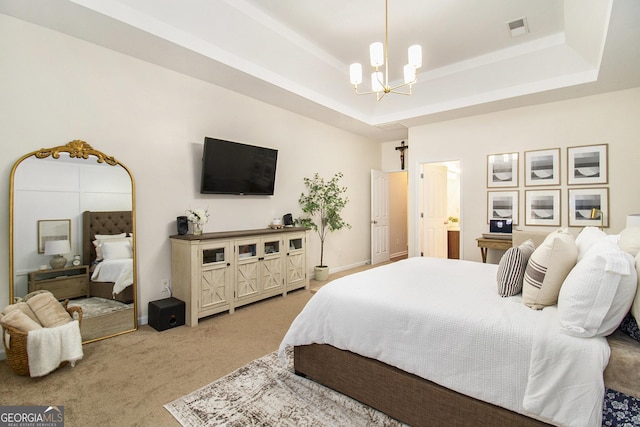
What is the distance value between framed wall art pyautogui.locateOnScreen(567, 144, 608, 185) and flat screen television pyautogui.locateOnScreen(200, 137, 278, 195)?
411cm

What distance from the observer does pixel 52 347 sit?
2.29m

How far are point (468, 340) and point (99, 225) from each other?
3.19 m

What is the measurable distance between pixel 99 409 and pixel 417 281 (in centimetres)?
219

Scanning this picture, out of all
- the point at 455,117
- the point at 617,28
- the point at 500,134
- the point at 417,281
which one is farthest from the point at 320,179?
the point at 617,28

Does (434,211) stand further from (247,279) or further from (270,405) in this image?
(270,405)

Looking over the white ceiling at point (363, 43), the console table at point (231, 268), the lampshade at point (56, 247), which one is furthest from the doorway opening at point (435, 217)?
the lampshade at point (56, 247)

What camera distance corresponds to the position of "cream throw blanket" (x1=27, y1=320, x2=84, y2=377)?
2207 millimetres

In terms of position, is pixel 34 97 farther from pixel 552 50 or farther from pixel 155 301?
pixel 552 50

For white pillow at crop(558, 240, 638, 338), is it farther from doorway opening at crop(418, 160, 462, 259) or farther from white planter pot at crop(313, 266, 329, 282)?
doorway opening at crop(418, 160, 462, 259)

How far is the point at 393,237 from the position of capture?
770cm

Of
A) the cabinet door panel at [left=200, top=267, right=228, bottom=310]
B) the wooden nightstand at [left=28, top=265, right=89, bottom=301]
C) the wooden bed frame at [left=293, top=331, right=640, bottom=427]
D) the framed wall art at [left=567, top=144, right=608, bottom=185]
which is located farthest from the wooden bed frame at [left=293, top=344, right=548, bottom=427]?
the framed wall art at [left=567, top=144, right=608, bottom=185]

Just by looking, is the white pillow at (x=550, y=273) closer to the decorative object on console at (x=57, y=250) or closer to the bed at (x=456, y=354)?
the bed at (x=456, y=354)

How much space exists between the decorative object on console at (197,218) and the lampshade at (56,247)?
1.08 m

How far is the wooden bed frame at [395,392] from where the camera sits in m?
1.44
